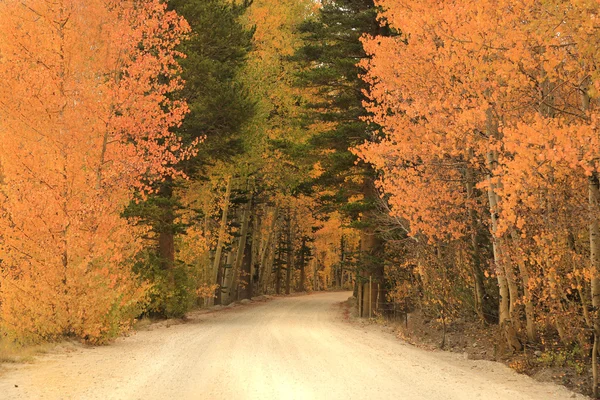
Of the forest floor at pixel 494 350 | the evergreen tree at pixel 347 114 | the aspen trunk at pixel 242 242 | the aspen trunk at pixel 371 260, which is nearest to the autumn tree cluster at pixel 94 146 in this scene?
the evergreen tree at pixel 347 114

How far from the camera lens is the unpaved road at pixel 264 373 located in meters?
7.52

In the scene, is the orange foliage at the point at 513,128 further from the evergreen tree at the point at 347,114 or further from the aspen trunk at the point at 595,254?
the evergreen tree at the point at 347,114

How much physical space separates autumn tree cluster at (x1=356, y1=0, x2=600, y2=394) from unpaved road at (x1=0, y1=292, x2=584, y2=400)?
1736 millimetres

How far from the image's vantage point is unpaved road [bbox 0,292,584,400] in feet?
24.7

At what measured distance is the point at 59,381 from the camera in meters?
8.24

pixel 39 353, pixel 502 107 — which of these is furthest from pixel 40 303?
pixel 502 107

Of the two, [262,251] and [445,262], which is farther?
[262,251]

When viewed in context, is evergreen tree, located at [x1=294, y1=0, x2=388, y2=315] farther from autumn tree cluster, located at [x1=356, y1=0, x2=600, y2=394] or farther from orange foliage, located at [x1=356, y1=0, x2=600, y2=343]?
orange foliage, located at [x1=356, y1=0, x2=600, y2=343]

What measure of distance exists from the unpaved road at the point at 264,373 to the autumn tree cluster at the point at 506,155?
5.70ft

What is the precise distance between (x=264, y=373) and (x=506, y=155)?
6.81 meters

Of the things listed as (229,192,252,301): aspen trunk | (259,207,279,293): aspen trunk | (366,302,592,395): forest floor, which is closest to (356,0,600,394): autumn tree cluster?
(366,302,592,395): forest floor

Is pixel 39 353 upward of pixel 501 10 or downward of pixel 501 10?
downward

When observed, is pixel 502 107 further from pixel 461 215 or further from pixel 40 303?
pixel 40 303

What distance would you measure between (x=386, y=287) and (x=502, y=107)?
12.0m
